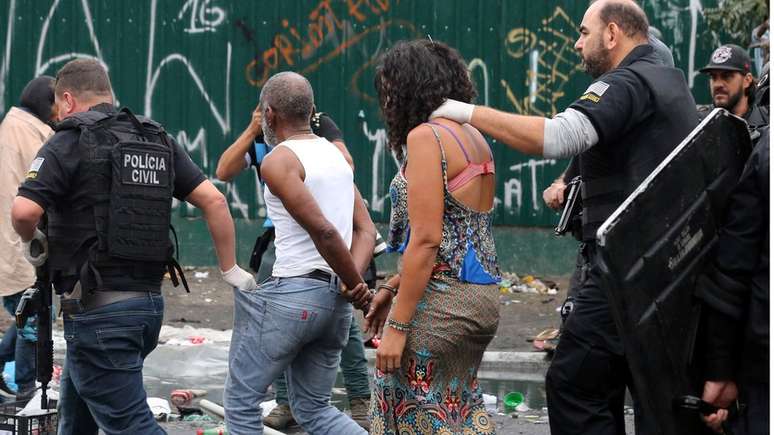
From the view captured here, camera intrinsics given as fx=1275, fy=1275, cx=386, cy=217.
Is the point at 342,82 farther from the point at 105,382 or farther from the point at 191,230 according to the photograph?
the point at 105,382

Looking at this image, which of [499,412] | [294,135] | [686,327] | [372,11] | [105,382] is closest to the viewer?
[686,327]

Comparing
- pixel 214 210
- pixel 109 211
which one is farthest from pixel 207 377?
pixel 109 211

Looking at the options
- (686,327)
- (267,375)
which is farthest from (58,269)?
(686,327)

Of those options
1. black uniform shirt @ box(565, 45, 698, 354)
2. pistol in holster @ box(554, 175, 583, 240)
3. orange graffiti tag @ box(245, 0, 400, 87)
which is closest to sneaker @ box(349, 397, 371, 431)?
pistol in holster @ box(554, 175, 583, 240)

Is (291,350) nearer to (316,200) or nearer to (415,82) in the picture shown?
(316,200)

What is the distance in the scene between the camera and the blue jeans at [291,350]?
531 cm

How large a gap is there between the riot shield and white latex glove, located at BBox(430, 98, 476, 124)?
876 millimetres

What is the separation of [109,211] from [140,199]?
0.14 meters

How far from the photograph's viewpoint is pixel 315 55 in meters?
12.4

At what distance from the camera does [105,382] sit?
5.17 m

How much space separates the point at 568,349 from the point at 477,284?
44 cm

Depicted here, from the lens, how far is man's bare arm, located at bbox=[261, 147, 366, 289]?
5.29 m

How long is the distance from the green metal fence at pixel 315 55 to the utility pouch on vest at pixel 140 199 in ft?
23.1

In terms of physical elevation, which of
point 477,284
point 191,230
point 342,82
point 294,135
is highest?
point 294,135
